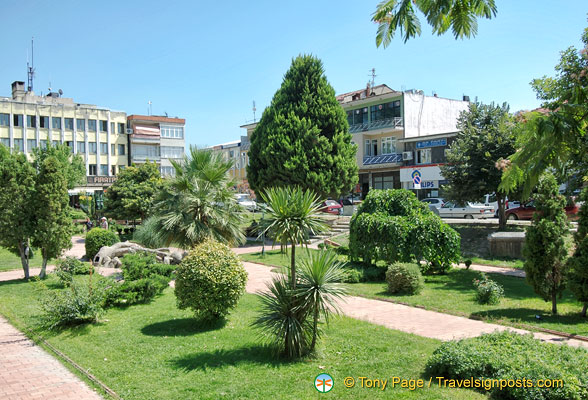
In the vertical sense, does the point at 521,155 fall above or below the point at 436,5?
below

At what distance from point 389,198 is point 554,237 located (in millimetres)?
6953

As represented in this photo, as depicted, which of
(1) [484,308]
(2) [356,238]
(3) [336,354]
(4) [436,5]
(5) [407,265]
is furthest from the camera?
(2) [356,238]

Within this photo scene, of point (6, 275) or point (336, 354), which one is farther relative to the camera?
point (6, 275)

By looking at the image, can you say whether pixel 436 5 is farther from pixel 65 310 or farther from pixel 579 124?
pixel 65 310

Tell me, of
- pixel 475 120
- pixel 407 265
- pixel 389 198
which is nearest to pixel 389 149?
pixel 475 120

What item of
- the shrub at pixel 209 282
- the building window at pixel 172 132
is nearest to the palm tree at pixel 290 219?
the shrub at pixel 209 282

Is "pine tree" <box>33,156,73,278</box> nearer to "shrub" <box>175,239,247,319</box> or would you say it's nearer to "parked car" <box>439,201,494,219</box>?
"shrub" <box>175,239,247,319</box>

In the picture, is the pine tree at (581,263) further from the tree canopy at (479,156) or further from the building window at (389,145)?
the building window at (389,145)

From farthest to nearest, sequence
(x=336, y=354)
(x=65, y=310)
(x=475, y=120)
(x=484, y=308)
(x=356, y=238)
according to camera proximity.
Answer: (x=475, y=120) < (x=356, y=238) < (x=484, y=308) < (x=65, y=310) < (x=336, y=354)

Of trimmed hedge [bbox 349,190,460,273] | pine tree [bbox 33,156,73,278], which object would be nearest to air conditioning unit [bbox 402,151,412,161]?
trimmed hedge [bbox 349,190,460,273]

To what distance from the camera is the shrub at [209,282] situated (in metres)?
8.85

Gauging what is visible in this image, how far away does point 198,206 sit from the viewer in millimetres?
12898

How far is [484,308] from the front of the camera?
10328 mm

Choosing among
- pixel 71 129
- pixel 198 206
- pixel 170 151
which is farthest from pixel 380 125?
pixel 71 129
